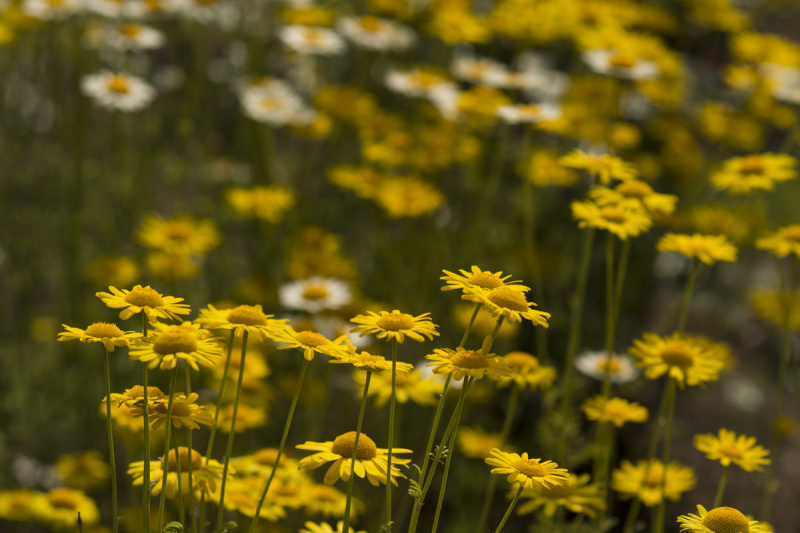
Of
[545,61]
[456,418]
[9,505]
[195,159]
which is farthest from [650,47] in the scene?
[9,505]

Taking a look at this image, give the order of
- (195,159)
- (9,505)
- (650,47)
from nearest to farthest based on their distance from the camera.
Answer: (9,505) → (650,47) → (195,159)

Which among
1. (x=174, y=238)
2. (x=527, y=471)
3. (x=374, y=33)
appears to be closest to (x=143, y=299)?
(x=527, y=471)

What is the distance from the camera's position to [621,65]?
3.09m

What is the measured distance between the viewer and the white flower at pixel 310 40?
3.94 metres

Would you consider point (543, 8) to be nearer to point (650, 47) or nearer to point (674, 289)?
point (650, 47)

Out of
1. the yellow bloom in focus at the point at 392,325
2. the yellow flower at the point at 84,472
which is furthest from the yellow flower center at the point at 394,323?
the yellow flower at the point at 84,472

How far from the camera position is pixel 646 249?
14.1 ft

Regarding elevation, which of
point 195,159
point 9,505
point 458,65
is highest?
point 458,65

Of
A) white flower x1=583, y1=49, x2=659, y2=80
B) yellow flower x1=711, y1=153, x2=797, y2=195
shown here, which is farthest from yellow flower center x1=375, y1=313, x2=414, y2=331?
white flower x1=583, y1=49, x2=659, y2=80

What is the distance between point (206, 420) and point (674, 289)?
3.53 m

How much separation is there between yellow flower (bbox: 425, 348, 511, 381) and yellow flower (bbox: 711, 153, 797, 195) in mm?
1329

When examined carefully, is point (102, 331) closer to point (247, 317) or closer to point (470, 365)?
point (247, 317)

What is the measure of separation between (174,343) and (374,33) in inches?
129

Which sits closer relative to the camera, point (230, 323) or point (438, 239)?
point (230, 323)
